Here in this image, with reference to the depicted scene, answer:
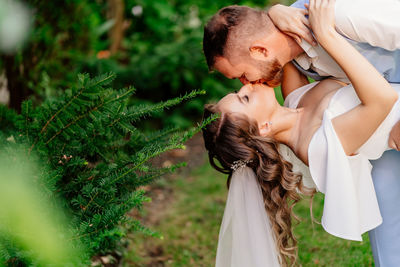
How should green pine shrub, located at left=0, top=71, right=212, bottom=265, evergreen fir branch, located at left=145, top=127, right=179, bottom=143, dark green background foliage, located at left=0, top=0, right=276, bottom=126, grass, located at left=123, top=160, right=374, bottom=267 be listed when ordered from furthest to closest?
dark green background foliage, located at left=0, top=0, right=276, bottom=126
grass, located at left=123, top=160, right=374, bottom=267
evergreen fir branch, located at left=145, top=127, right=179, bottom=143
green pine shrub, located at left=0, top=71, right=212, bottom=265

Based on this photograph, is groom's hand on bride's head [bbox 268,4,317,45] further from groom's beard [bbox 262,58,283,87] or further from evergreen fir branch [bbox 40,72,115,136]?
evergreen fir branch [bbox 40,72,115,136]

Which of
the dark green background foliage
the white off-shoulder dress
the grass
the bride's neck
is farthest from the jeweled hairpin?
the dark green background foliage

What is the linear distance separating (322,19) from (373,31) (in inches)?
9.5

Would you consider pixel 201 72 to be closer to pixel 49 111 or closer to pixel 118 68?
pixel 118 68

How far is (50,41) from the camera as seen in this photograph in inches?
147

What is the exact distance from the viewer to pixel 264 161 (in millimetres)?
2367

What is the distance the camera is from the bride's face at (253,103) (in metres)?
2.31

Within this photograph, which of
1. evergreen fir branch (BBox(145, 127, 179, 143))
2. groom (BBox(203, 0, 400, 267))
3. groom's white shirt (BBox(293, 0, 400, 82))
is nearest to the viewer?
groom's white shirt (BBox(293, 0, 400, 82))

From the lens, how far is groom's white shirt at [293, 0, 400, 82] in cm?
188

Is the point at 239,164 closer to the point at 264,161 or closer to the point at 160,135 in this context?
the point at 264,161

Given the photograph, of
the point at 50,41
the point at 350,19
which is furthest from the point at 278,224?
the point at 50,41

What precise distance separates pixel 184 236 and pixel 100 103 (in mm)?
2102

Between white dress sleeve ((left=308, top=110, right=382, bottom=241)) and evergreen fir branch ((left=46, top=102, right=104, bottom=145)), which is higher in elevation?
evergreen fir branch ((left=46, top=102, right=104, bottom=145))

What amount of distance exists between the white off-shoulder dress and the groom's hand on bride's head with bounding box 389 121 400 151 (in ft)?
0.06
